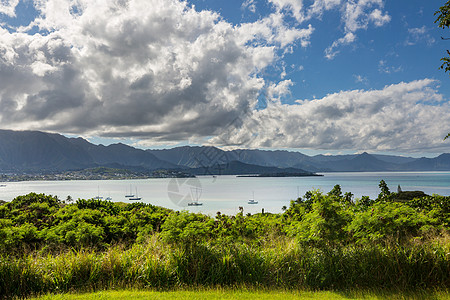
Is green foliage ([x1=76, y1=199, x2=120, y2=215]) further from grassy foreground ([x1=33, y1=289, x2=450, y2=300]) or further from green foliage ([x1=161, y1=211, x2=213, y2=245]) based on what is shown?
grassy foreground ([x1=33, y1=289, x2=450, y2=300])

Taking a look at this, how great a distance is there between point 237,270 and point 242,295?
87 cm

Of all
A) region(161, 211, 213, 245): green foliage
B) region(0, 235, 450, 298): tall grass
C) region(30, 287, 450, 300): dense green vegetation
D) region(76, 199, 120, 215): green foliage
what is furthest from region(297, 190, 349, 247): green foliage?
region(76, 199, 120, 215): green foliage

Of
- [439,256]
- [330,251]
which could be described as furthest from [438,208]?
[330,251]

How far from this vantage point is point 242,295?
18.9 feet

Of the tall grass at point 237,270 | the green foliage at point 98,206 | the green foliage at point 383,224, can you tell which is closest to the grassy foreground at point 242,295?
the tall grass at point 237,270

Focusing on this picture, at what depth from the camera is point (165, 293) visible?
5.86 m

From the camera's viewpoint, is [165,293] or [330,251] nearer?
[165,293]

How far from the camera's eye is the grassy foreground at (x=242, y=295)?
5621mm

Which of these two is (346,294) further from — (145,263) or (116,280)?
(116,280)

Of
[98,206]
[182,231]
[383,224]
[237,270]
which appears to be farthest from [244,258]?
[98,206]

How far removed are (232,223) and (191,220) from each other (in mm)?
1884

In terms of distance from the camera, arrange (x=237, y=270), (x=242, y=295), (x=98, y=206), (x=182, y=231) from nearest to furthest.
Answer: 1. (x=242, y=295)
2. (x=237, y=270)
3. (x=182, y=231)
4. (x=98, y=206)

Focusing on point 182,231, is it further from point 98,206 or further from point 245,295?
point 98,206

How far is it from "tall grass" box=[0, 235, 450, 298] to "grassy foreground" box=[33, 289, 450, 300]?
35cm
